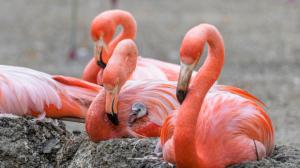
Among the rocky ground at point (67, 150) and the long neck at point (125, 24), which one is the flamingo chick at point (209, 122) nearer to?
the rocky ground at point (67, 150)

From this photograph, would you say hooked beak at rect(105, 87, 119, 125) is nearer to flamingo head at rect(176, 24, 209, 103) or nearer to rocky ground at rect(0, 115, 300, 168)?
rocky ground at rect(0, 115, 300, 168)

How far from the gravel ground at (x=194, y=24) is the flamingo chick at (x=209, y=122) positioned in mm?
2516

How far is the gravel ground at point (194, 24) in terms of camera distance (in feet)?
30.3

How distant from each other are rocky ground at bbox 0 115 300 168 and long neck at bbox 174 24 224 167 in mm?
292

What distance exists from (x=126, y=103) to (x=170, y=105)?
312 millimetres

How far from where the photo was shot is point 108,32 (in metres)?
6.45

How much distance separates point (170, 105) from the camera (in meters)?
5.06

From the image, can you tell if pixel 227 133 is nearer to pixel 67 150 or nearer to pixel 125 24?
pixel 67 150

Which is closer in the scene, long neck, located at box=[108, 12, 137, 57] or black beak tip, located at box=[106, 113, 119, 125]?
black beak tip, located at box=[106, 113, 119, 125]

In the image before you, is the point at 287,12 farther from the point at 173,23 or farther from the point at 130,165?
the point at 130,165

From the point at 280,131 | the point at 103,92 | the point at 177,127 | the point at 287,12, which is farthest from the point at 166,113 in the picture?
the point at 287,12

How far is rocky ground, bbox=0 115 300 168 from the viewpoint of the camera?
14.4 ft

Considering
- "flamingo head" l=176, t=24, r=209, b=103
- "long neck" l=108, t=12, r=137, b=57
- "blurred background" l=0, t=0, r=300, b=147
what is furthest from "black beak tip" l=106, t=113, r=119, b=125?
"blurred background" l=0, t=0, r=300, b=147

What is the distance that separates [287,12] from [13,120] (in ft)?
32.7
